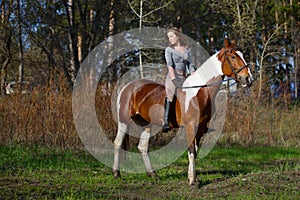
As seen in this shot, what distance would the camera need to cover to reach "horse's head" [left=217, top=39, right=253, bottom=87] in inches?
196

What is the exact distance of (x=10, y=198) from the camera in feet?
13.4

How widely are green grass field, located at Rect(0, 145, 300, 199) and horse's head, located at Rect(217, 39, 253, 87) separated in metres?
1.37

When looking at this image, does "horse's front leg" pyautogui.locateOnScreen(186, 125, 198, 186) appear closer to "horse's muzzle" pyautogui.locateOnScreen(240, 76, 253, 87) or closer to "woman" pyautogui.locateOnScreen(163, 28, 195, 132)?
"woman" pyautogui.locateOnScreen(163, 28, 195, 132)

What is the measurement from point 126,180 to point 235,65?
2.32 m

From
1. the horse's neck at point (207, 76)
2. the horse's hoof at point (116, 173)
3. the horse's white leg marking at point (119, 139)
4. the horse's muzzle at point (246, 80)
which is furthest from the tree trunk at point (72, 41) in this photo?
the horse's muzzle at point (246, 80)

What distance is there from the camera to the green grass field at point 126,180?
4.58m

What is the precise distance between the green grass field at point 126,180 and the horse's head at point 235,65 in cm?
137

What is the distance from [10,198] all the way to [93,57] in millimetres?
10859

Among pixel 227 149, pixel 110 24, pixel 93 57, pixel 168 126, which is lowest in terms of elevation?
pixel 227 149

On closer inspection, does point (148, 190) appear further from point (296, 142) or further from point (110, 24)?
point (110, 24)

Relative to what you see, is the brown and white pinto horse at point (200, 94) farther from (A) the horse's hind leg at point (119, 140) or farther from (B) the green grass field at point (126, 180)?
(B) the green grass field at point (126, 180)

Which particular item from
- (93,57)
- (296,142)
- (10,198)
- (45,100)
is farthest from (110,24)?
(10,198)

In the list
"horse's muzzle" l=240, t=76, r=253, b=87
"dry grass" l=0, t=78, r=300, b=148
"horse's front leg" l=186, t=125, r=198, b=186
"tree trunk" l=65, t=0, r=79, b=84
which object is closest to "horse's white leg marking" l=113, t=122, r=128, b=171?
"horse's front leg" l=186, t=125, r=198, b=186

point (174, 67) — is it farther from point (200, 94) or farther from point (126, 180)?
point (126, 180)
